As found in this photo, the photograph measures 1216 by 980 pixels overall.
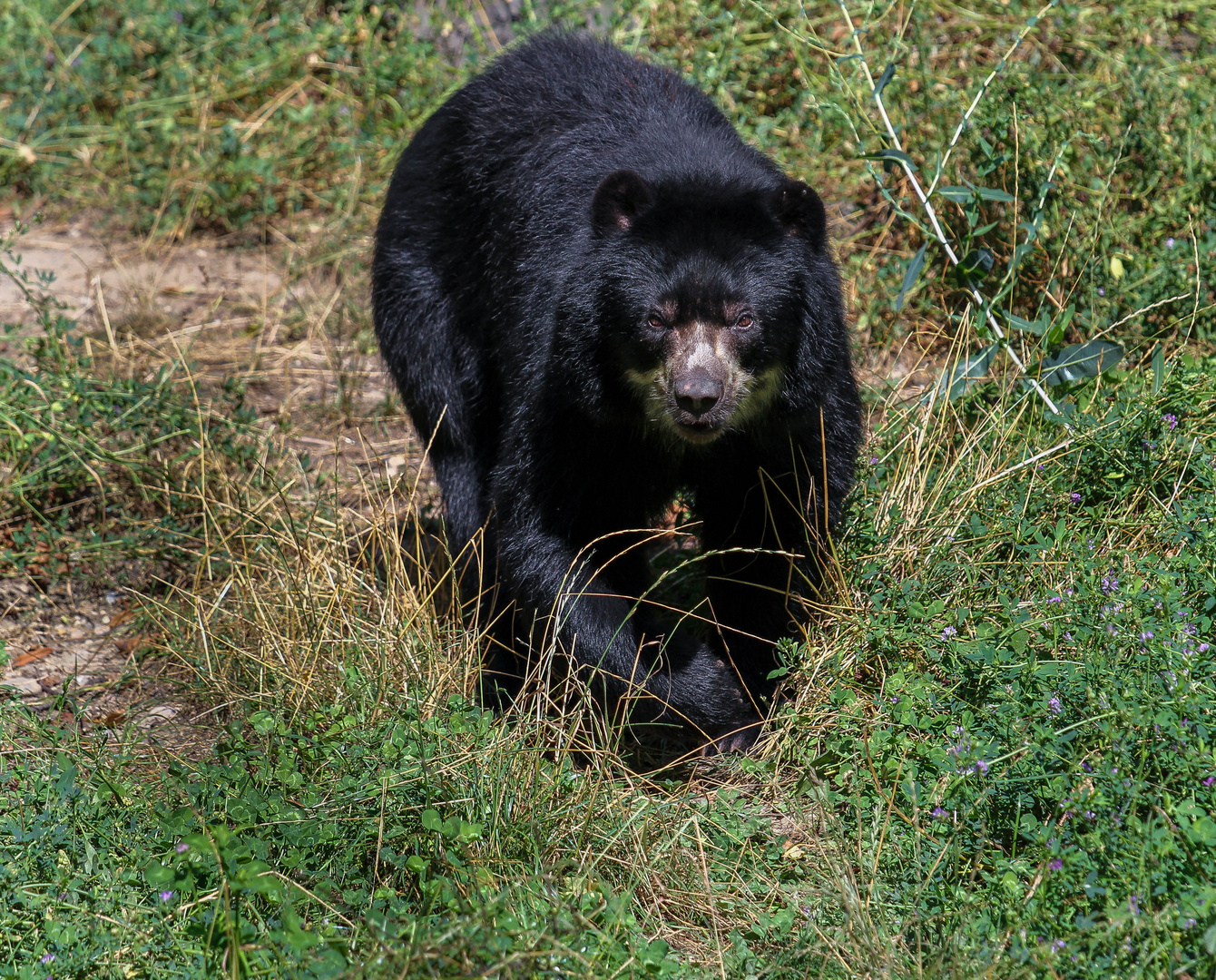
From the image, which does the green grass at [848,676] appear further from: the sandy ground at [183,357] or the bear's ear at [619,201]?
the bear's ear at [619,201]

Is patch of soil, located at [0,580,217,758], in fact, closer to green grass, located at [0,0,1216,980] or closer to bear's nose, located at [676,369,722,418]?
green grass, located at [0,0,1216,980]

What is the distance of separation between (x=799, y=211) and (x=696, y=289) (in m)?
0.45

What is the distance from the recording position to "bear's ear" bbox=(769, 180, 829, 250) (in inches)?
149

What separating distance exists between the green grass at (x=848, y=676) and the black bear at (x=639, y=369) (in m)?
0.29

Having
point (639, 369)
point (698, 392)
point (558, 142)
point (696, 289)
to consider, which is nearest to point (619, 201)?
point (696, 289)

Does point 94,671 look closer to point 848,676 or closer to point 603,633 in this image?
point 603,633

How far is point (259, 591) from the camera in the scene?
4.56 meters

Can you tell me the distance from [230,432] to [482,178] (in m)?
1.77

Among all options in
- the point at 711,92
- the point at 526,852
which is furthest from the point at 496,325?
the point at 711,92

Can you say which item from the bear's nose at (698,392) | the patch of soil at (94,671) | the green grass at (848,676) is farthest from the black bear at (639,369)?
the patch of soil at (94,671)

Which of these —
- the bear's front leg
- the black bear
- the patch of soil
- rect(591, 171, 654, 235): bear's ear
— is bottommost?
the patch of soil

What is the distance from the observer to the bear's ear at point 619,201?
12.2 ft

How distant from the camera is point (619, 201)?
3771 millimetres

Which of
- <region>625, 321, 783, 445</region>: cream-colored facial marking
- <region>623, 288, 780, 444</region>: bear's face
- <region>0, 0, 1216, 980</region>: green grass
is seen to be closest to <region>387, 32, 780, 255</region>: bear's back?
<region>623, 288, 780, 444</region>: bear's face
